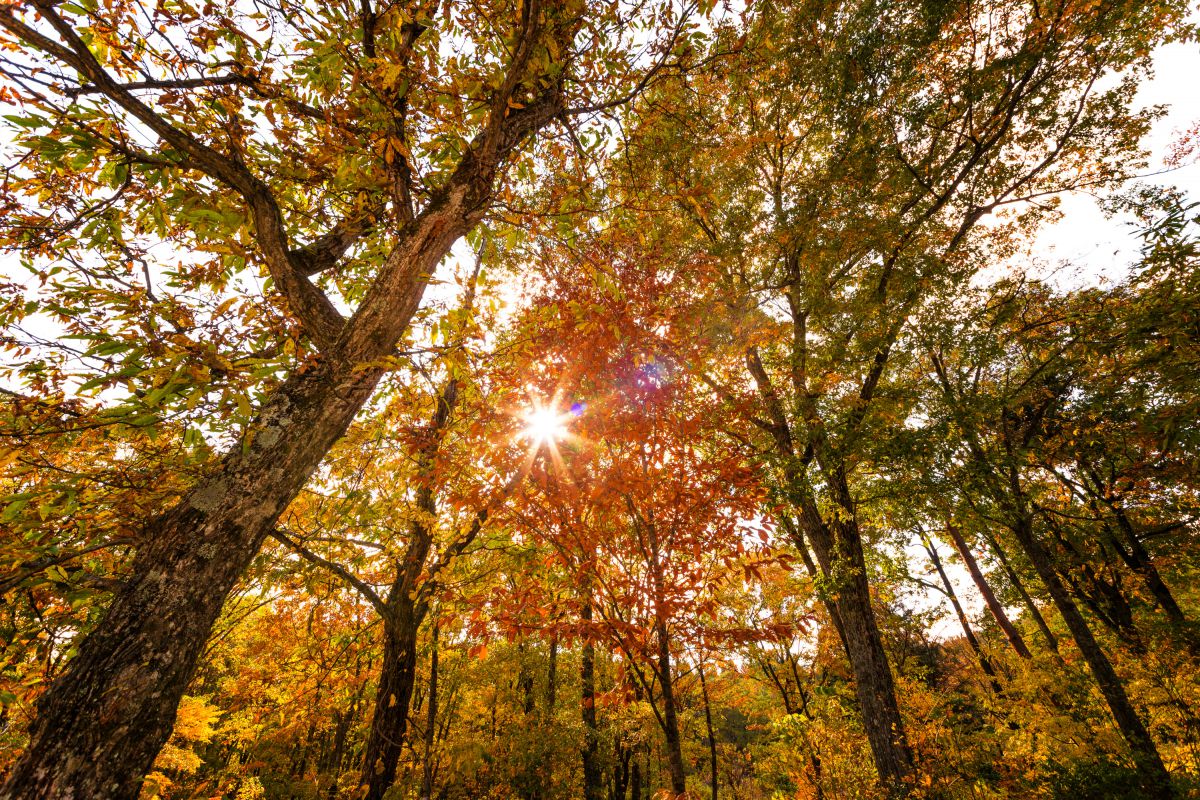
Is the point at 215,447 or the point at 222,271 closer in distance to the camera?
the point at 215,447

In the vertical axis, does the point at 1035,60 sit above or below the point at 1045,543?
above

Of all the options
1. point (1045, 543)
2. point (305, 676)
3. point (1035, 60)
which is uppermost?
point (1035, 60)

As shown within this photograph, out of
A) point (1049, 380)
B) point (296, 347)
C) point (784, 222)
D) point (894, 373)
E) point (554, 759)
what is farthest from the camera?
point (554, 759)

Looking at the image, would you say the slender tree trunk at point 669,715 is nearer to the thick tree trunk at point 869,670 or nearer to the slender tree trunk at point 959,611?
the thick tree trunk at point 869,670

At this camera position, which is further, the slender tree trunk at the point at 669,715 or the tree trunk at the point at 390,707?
the tree trunk at the point at 390,707

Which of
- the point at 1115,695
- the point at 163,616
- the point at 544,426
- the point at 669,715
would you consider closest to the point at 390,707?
the point at 669,715

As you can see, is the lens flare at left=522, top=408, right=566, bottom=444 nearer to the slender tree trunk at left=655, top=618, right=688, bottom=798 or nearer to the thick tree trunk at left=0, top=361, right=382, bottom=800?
the slender tree trunk at left=655, top=618, right=688, bottom=798

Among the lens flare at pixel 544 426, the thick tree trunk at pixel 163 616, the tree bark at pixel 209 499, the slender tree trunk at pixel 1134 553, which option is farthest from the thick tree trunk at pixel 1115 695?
the thick tree trunk at pixel 163 616

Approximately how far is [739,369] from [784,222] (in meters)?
2.89

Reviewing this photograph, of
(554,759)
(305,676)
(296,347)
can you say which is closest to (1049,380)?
(296,347)

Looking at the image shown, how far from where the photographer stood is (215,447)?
2.74 m

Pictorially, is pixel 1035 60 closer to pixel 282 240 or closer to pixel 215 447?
pixel 282 240

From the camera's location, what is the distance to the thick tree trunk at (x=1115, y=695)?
755cm

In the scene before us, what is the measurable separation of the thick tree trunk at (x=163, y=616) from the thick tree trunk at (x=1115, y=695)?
12.1 m
